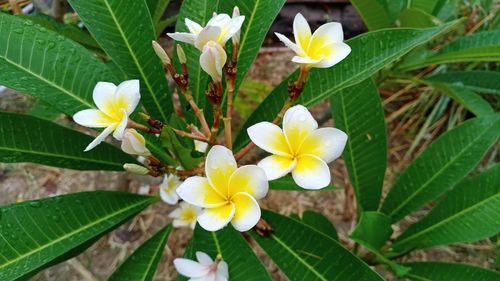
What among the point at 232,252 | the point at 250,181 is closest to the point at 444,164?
the point at 232,252

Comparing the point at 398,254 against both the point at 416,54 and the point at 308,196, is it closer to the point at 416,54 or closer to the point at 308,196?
the point at 416,54

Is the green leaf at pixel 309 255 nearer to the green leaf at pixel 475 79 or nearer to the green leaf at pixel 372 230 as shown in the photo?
the green leaf at pixel 372 230

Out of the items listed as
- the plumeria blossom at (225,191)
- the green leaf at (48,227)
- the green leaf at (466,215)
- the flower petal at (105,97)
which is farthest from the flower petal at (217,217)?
the green leaf at (466,215)

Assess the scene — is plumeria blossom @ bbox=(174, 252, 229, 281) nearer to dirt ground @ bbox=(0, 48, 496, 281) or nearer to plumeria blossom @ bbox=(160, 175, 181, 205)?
plumeria blossom @ bbox=(160, 175, 181, 205)

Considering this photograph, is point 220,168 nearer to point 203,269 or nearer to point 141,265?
point 203,269

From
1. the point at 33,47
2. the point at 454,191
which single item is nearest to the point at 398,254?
the point at 454,191

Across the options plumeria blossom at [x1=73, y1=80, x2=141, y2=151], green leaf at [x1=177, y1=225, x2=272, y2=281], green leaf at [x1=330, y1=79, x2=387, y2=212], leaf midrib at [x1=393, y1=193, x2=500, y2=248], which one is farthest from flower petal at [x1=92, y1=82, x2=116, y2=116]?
leaf midrib at [x1=393, y1=193, x2=500, y2=248]
